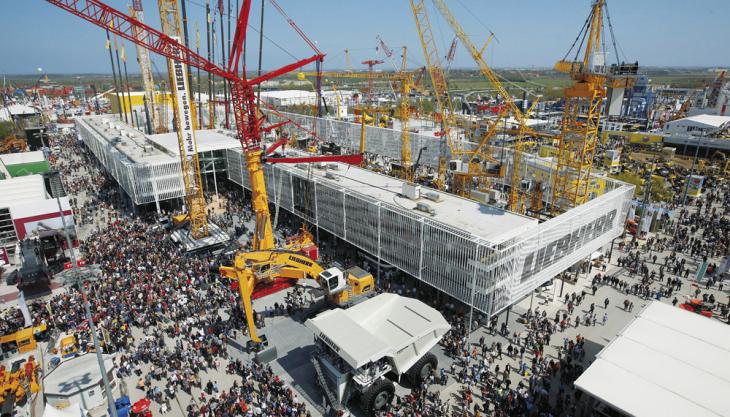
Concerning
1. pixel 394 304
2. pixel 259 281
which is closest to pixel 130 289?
pixel 259 281

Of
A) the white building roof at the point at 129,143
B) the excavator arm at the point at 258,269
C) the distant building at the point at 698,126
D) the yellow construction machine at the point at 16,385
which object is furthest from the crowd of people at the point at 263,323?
the distant building at the point at 698,126

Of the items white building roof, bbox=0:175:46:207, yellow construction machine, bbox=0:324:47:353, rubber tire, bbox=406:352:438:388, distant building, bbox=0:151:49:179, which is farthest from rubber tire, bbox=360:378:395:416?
distant building, bbox=0:151:49:179

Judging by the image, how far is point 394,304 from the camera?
24766mm

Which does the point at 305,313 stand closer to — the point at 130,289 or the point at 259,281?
the point at 259,281

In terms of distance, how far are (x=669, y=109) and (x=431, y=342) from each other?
154315 millimetres

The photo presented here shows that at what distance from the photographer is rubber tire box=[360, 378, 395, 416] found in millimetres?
20984

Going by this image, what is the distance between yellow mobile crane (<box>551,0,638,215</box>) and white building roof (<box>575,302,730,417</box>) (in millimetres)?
18007

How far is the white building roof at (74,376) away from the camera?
21297mm

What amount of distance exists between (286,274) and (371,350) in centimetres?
1287

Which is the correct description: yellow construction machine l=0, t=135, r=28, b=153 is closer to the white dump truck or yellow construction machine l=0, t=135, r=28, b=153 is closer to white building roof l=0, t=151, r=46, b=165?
white building roof l=0, t=151, r=46, b=165

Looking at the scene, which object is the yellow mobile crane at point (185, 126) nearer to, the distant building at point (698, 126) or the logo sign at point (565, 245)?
the logo sign at point (565, 245)

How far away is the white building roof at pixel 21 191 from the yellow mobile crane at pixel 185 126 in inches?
628

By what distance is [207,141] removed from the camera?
186 feet

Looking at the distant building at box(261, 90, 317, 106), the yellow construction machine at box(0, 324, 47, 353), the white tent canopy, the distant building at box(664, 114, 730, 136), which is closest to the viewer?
the white tent canopy
